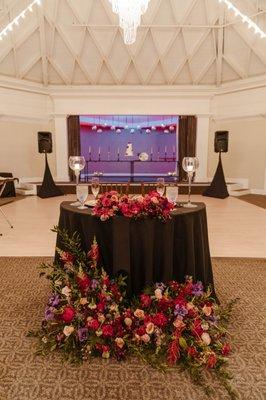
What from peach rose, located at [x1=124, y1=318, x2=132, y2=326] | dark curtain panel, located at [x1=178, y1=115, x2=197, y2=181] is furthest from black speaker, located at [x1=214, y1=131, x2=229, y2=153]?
peach rose, located at [x1=124, y1=318, x2=132, y2=326]

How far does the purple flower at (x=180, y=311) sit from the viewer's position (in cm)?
174

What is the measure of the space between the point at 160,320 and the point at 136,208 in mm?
666

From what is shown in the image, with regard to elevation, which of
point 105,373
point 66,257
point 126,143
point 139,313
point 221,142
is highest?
point 126,143

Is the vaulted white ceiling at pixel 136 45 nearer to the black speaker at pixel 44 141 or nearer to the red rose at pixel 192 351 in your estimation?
the black speaker at pixel 44 141

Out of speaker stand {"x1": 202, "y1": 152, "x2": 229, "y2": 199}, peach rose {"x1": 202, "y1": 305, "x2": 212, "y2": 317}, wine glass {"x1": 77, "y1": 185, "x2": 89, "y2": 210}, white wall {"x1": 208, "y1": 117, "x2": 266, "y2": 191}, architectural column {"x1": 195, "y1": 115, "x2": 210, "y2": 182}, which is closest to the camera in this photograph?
peach rose {"x1": 202, "y1": 305, "x2": 212, "y2": 317}

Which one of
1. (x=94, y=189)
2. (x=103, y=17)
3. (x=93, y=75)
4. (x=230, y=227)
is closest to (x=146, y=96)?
(x=93, y=75)

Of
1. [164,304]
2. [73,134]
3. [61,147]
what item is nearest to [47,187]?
[61,147]

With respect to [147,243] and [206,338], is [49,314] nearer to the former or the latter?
[147,243]

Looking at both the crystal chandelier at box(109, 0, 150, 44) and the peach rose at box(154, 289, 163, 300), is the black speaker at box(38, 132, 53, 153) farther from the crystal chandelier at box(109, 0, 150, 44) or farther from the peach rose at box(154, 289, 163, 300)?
the peach rose at box(154, 289, 163, 300)

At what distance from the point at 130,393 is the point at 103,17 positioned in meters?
8.56

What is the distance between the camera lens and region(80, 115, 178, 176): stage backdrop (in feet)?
38.3

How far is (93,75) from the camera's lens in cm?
870

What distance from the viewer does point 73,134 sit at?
9.42m

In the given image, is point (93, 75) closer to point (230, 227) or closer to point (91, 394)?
point (230, 227)
